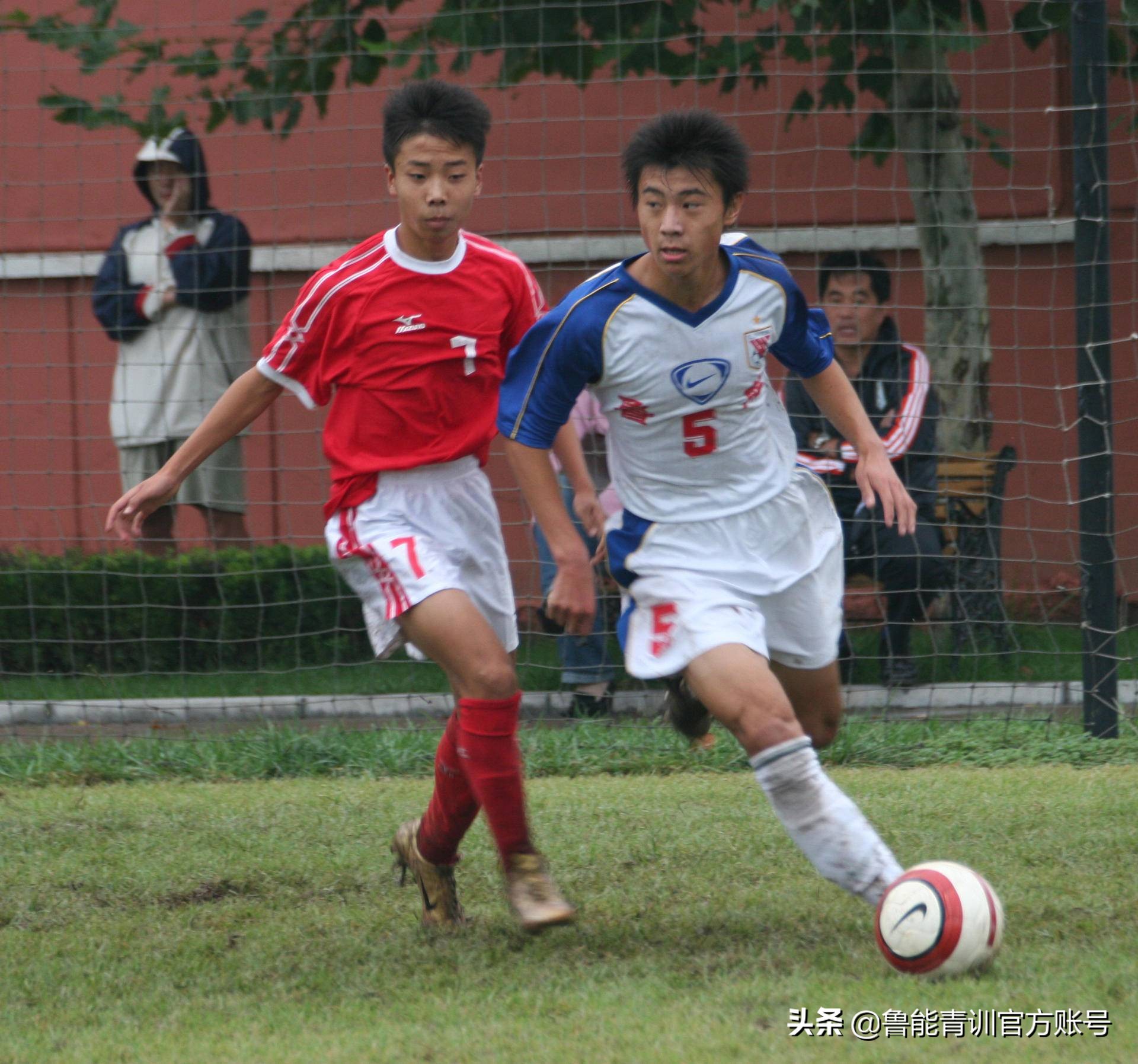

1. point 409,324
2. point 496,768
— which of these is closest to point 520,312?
point 409,324

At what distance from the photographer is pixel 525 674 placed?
7.43m

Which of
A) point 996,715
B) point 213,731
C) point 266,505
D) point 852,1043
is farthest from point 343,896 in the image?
point 266,505

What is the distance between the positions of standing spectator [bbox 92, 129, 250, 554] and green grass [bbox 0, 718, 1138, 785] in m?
1.31

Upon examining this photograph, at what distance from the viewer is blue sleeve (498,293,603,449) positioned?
385 cm

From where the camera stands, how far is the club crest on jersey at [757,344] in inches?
155

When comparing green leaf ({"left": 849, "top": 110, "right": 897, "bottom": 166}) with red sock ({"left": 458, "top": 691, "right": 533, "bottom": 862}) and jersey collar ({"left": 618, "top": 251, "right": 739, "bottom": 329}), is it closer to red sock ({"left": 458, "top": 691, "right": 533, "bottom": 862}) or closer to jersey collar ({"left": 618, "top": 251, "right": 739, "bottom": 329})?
jersey collar ({"left": 618, "top": 251, "right": 739, "bottom": 329})

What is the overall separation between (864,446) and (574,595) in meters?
0.89

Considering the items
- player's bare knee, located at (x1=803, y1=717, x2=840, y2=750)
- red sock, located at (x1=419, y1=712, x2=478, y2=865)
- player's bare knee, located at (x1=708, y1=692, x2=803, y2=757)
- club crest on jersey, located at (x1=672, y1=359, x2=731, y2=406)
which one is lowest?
red sock, located at (x1=419, y1=712, x2=478, y2=865)

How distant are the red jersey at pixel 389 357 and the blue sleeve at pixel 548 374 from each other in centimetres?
26

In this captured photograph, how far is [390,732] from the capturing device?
6.65 m

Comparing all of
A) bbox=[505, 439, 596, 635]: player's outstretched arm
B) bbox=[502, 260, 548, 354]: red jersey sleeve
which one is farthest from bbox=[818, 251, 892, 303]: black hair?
bbox=[505, 439, 596, 635]: player's outstretched arm

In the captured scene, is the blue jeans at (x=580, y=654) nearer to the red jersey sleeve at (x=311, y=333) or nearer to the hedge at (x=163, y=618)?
the hedge at (x=163, y=618)

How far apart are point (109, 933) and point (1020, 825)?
8.69 ft

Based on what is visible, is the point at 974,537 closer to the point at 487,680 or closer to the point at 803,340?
the point at 803,340
